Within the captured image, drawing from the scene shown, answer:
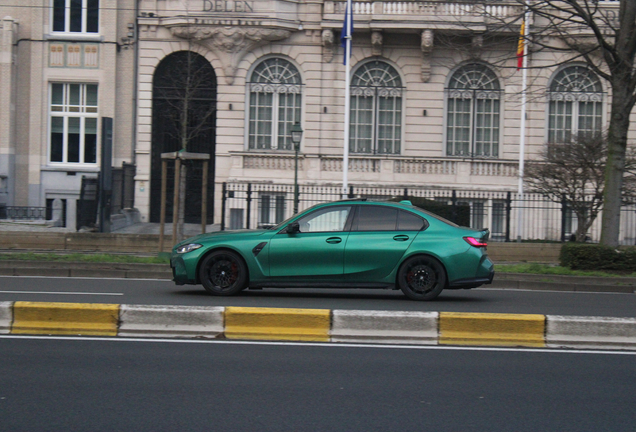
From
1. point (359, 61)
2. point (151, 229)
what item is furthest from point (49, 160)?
point (359, 61)

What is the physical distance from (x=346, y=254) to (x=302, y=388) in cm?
486

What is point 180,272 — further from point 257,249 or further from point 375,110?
point 375,110

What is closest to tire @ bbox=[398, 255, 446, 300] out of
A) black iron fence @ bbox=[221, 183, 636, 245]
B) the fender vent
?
the fender vent

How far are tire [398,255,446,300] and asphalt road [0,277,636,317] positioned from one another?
0.15 metres

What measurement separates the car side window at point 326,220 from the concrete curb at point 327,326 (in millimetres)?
3151

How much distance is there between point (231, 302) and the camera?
10.9 m

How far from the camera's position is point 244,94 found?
91.6ft

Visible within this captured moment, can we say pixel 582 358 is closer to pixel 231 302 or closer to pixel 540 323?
pixel 540 323

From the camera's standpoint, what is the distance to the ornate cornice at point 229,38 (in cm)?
2697

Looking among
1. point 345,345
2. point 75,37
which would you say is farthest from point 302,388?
point 75,37

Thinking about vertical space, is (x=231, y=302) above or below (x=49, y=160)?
below

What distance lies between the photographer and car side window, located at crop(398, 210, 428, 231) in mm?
11375

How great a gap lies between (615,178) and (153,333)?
1145cm

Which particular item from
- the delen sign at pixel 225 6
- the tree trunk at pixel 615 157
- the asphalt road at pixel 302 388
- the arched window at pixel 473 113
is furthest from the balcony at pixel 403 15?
the asphalt road at pixel 302 388
